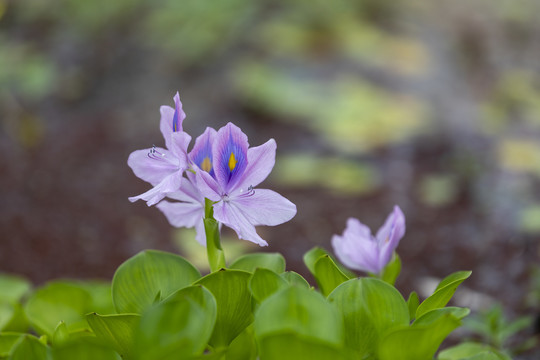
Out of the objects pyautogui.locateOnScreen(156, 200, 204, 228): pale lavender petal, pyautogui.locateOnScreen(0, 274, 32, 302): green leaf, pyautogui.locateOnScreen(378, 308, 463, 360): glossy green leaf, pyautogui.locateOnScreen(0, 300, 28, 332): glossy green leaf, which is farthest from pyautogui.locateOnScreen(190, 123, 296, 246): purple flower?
pyautogui.locateOnScreen(0, 274, 32, 302): green leaf

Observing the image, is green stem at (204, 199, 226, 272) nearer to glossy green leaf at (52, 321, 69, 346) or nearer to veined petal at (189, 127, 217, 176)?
veined petal at (189, 127, 217, 176)

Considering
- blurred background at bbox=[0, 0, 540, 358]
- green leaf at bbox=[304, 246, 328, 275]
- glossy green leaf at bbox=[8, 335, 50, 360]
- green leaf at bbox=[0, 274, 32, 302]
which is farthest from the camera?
blurred background at bbox=[0, 0, 540, 358]

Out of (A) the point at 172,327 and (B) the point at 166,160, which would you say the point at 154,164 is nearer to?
(B) the point at 166,160

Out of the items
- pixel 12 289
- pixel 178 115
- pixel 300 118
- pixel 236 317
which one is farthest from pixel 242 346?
pixel 300 118

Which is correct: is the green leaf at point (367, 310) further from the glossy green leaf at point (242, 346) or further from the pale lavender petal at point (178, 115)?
the pale lavender petal at point (178, 115)

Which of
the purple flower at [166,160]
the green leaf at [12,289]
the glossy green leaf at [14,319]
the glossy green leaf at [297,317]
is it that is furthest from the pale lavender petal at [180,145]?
the green leaf at [12,289]

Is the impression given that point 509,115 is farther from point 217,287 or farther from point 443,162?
point 217,287
